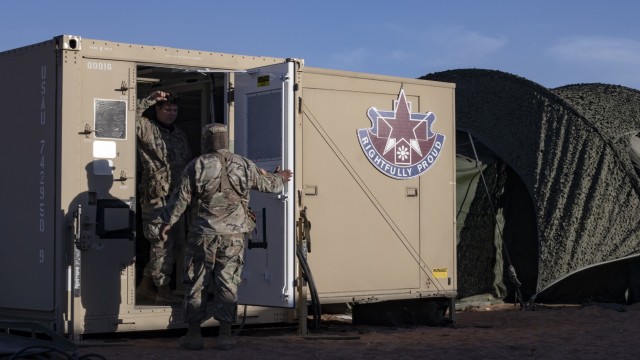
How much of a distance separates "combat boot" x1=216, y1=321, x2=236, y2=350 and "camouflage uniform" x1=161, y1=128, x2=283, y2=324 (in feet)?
0.19

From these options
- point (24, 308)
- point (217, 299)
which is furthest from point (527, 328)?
point (24, 308)

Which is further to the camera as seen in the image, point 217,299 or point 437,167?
point 437,167

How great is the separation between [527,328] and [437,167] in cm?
176

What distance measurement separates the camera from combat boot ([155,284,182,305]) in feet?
30.5

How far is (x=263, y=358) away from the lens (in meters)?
7.88

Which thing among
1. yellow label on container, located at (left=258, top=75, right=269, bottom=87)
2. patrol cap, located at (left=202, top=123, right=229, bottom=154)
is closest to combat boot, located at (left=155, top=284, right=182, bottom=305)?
patrol cap, located at (left=202, top=123, right=229, bottom=154)

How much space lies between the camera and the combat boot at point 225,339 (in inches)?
326

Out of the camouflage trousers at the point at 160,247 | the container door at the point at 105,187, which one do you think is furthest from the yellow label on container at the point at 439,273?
the container door at the point at 105,187

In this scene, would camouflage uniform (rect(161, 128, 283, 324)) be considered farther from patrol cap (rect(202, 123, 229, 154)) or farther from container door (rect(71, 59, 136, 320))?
container door (rect(71, 59, 136, 320))

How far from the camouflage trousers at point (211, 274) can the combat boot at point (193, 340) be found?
5 centimetres

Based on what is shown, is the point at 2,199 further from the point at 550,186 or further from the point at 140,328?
the point at 550,186

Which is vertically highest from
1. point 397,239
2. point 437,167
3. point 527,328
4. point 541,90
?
point 541,90

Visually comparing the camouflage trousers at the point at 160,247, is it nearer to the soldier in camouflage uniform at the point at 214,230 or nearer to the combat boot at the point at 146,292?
the combat boot at the point at 146,292

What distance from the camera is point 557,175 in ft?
41.7
